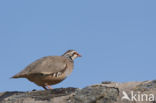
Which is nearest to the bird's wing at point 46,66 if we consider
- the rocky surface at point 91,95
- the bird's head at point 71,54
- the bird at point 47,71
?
the bird at point 47,71

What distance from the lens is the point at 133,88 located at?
1048 centimetres

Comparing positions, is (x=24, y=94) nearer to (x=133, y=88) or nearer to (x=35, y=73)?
(x=35, y=73)

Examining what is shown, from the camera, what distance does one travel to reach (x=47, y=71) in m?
10.9

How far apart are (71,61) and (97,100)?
3.56 meters

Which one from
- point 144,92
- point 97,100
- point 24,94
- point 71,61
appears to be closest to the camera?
point 97,100

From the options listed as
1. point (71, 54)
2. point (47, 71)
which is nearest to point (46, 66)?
point (47, 71)

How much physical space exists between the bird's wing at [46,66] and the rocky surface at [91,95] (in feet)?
1.91

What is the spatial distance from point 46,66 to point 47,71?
18cm

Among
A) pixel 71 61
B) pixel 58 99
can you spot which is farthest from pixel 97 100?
pixel 71 61

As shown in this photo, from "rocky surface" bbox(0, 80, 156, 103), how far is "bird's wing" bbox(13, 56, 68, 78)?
583 mm

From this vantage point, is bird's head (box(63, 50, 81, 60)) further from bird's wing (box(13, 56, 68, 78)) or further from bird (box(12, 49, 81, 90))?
bird's wing (box(13, 56, 68, 78))

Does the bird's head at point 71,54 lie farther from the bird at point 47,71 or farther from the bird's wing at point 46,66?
the bird's wing at point 46,66

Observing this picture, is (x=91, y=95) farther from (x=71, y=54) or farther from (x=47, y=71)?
(x=71, y=54)

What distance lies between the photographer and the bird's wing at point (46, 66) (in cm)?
1073
